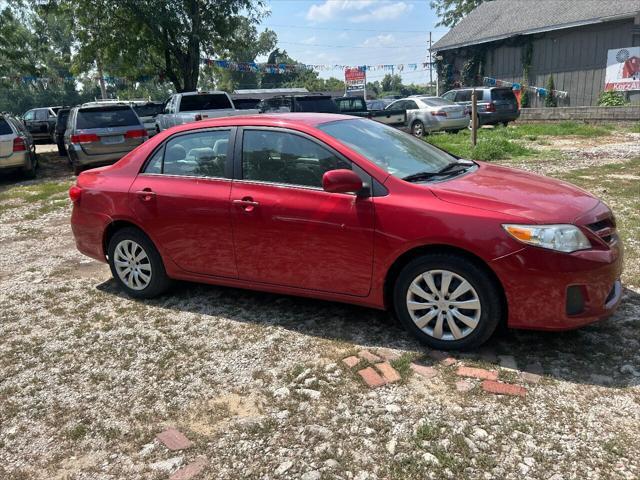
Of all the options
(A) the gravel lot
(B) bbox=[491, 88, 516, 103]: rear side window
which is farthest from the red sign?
(A) the gravel lot

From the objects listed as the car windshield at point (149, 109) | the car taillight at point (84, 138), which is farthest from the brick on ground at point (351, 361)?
the car windshield at point (149, 109)

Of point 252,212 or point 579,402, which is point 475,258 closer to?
point 579,402

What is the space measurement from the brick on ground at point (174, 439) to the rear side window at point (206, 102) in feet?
42.1

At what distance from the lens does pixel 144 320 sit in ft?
14.6

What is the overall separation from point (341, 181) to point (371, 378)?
50.1 inches

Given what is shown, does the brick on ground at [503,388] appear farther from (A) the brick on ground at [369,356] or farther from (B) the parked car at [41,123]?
(B) the parked car at [41,123]

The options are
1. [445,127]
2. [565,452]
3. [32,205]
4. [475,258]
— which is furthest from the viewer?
[445,127]

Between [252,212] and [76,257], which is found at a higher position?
[252,212]

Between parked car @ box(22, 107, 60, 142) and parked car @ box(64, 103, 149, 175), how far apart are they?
1267 centimetres

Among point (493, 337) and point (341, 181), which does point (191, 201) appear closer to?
point (341, 181)

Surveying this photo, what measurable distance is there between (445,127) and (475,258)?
14.8 metres

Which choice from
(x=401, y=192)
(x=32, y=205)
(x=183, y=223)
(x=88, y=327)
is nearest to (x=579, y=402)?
(x=401, y=192)

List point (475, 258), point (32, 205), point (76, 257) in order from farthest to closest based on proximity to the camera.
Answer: point (32, 205), point (76, 257), point (475, 258)

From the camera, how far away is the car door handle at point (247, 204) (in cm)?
399
